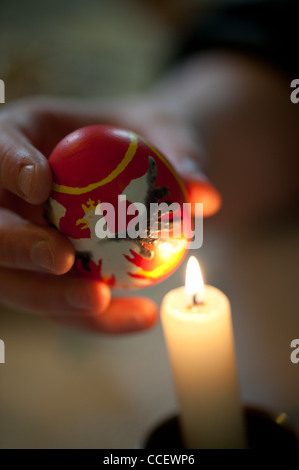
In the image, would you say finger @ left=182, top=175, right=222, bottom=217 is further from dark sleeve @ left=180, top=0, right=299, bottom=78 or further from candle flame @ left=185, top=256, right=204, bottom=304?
dark sleeve @ left=180, top=0, right=299, bottom=78

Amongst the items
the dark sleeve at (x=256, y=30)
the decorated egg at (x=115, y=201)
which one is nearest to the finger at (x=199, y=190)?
the decorated egg at (x=115, y=201)

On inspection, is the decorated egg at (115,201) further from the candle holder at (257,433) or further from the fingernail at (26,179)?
the candle holder at (257,433)

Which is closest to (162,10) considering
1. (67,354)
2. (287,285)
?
(287,285)

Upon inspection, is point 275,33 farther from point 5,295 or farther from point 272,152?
point 5,295

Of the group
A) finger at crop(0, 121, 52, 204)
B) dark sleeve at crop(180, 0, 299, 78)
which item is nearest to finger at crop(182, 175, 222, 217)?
finger at crop(0, 121, 52, 204)

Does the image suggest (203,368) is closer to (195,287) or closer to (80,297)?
(195,287)
